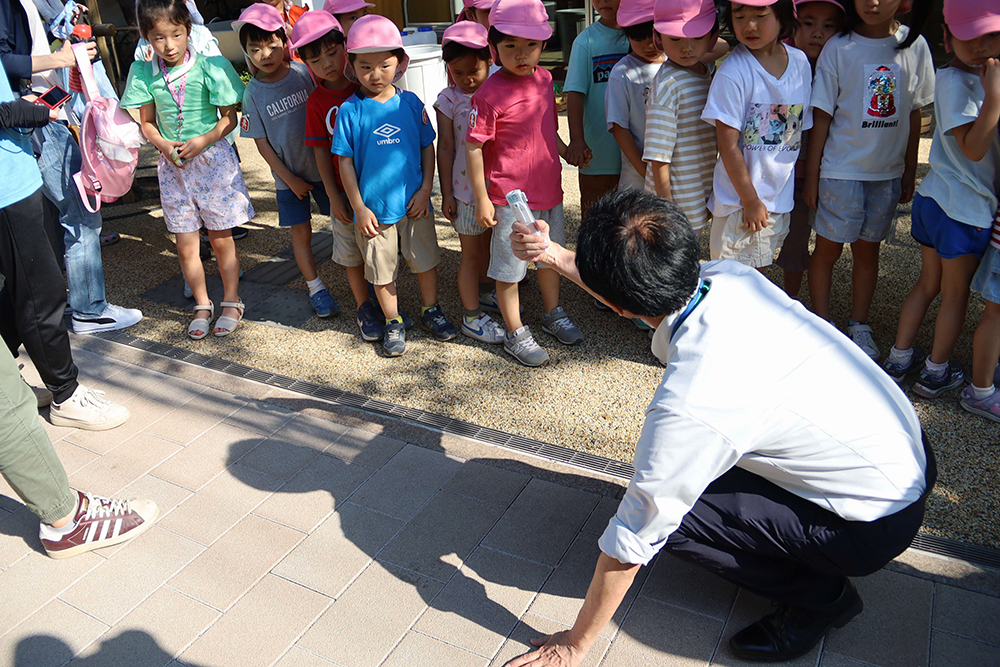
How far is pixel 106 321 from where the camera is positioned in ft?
13.5

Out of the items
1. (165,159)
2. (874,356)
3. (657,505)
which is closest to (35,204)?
(165,159)

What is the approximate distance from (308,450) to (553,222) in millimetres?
1526

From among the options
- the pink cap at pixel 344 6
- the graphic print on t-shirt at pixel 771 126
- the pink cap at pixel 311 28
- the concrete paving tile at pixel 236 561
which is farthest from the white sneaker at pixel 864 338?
the pink cap at pixel 344 6

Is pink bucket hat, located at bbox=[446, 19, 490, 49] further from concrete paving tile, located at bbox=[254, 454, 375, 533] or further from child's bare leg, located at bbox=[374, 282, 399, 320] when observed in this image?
concrete paving tile, located at bbox=[254, 454, 375, 533]

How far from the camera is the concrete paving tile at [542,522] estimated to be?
7.95ft

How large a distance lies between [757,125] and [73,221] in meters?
3.40

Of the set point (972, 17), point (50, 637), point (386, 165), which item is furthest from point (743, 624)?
point (386, 165)

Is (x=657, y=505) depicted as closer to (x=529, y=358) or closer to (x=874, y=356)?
(x=529, y=358)

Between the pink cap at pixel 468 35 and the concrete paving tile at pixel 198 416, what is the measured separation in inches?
72.4

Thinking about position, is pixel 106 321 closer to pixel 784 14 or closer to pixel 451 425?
pixel 451 425

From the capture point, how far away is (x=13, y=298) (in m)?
2.91

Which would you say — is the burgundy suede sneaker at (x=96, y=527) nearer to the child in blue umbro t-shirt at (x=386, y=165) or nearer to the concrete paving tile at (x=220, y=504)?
the concrete paving tile at (x=220, y=504)

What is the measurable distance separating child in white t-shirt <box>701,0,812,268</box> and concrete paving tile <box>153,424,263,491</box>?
84.5 inches

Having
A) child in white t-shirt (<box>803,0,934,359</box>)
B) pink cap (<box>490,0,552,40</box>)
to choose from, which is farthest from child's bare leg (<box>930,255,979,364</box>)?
pink cap (<box>490,0,552,40</box>)
